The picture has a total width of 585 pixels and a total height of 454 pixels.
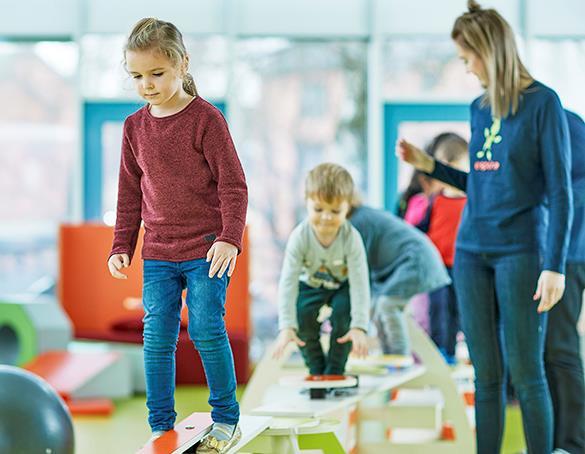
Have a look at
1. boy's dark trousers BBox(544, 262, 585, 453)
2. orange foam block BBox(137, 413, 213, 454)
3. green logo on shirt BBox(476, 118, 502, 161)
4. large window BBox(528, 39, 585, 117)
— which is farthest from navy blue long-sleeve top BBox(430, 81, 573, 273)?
large window BBox(528, 39, 585, 117)

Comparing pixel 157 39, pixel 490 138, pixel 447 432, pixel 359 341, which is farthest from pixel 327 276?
pixel 157 39

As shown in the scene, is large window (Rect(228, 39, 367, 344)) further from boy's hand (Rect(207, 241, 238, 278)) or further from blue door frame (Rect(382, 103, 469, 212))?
boy's hand (Rect(207, 241, 238, 278))

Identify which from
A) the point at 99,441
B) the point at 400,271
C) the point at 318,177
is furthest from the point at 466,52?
the point at 99,441

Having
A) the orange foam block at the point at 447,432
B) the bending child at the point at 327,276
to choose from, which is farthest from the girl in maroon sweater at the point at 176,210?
the orange foam block at the point at 447,432

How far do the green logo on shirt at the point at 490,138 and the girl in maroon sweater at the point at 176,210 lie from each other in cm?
89

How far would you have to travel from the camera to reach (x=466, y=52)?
2879 millimetres

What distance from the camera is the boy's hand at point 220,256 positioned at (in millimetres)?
2264

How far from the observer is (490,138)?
290cm

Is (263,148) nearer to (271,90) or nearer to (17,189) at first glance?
(271,90)

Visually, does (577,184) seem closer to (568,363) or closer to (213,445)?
(568,363)

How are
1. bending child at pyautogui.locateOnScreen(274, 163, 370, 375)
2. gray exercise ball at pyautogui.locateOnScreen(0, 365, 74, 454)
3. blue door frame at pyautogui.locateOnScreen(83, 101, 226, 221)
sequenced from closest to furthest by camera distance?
gray exercise ball at pyautogui.locateOnScreen(0, 365, 74, 454) < bending child at pyautogui.locateOnScreen(274, 163, 370, 375) < blue door frame at pyautogui.locateOnScreen(83, 101, 226, 221)

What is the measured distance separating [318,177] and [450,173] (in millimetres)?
422

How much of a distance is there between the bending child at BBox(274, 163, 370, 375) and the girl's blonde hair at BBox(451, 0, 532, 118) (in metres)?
0.63

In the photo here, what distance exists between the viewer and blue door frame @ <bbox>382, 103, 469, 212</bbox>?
7336 millimetres
